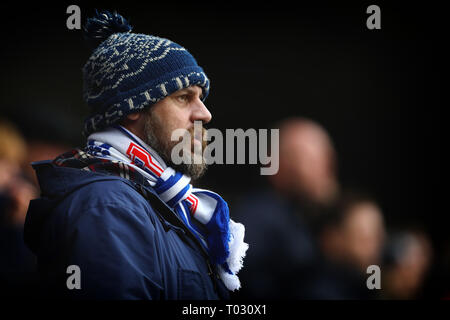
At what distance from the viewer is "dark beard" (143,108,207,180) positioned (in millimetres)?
1801

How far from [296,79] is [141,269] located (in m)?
3.05

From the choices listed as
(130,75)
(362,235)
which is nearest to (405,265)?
(362,235)

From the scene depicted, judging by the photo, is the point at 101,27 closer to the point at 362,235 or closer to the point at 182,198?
the point at 182,198

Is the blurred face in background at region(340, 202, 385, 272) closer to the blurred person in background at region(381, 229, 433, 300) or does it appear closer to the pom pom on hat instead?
the blurred person in background at region(381, 229, 433, 300)

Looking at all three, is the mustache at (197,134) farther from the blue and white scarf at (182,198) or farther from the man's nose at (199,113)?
the blue and white scarf at (182,198)

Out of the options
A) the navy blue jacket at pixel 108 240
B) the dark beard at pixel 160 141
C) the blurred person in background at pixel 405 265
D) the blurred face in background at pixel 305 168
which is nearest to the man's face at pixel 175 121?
Answer: the dark beard at pixel 160 141

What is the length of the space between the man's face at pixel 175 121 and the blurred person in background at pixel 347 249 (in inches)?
45.5

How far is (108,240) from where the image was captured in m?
1.29

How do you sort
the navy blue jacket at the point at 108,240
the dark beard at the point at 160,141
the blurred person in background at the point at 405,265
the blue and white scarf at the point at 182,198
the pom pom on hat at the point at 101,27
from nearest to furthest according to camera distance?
the navy blue jacket at the point at 108,240 < the blue and white scarf at the point at 182,198 < the dark beard at the point at 160,141 < the pom pom on hat at the point at 101,27 < the blurred person in background at the point at 405,265

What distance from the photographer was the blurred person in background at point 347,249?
260cm

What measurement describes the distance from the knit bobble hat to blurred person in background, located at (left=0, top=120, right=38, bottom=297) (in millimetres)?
955

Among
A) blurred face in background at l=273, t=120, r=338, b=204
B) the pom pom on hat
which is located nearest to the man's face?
the pom pom on hat

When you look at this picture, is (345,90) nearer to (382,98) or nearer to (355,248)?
(382,98)

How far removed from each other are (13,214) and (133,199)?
1434mm
